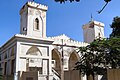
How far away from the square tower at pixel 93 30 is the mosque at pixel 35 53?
4951 millimetres

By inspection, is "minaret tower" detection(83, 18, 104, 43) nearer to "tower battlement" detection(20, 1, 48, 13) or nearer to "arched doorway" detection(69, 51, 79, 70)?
"arched doorway" detection(69, 51, 79, 70)

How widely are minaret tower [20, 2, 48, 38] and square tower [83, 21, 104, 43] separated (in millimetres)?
9605

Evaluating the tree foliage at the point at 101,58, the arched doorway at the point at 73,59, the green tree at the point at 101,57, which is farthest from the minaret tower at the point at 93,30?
the tree foliage at the point at 101,58

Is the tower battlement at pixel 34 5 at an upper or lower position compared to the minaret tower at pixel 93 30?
upper

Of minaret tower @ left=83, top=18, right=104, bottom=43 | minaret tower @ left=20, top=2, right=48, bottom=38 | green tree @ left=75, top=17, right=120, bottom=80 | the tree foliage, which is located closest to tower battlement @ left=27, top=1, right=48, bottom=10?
minaret tower @ left=20, top=2, right=48, bottom=38

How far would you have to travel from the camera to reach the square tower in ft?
105

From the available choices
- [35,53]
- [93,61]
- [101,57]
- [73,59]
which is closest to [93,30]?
[73,59]

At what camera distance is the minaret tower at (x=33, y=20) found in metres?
24.4

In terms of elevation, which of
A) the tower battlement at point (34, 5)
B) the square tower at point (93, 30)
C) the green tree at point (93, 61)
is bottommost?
the green tree at point (93, 61)

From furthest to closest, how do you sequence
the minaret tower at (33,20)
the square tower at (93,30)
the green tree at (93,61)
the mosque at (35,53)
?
1. the square tower at (93,30)
2. the minaret tower at (33,20)
3. the mosque at (35,53)
4. the green tree at (93,61)

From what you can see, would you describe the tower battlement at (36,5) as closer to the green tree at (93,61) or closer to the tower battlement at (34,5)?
the tower battlement at (34,5)

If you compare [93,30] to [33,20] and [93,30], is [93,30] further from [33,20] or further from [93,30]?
[33,20]

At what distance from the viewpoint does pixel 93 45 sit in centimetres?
1933

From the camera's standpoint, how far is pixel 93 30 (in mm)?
32094
